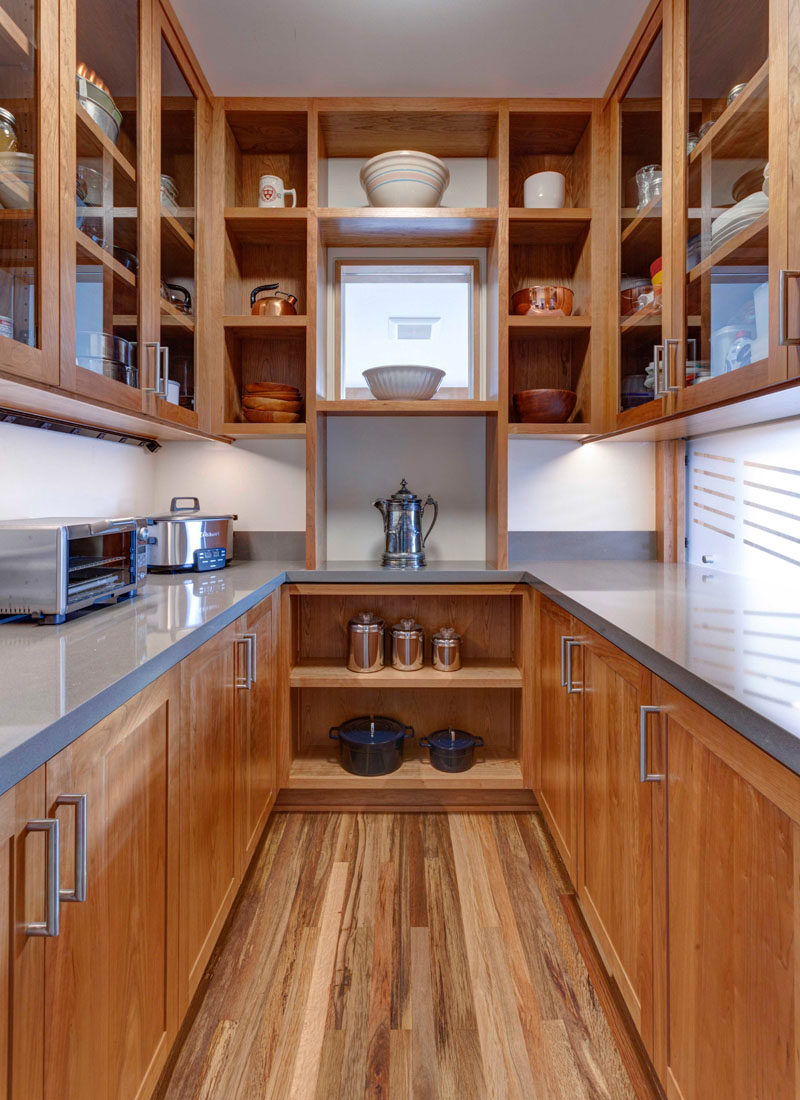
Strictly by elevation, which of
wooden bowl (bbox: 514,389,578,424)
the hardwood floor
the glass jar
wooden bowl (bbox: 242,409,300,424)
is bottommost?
the hardwood floor

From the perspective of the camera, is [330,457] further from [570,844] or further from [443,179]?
[570,844]

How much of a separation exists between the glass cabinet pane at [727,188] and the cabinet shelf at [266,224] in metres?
1.27

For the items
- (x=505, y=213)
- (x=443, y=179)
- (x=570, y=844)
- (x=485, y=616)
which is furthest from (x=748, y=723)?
(x=443, y=179)

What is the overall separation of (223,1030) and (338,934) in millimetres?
360

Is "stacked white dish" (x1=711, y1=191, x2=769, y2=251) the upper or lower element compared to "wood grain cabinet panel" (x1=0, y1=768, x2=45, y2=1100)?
upper

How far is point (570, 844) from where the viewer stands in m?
1.70

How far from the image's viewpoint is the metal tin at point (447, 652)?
2268mm

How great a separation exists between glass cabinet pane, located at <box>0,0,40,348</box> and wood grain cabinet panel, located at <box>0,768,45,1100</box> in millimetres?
846

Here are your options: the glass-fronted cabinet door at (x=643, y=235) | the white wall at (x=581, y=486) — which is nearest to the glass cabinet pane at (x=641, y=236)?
the glass-fronted cabinet door at (x=643, y=235)

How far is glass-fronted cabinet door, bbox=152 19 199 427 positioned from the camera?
1830 millimetres

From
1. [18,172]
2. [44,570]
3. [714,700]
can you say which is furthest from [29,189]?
[714,700]

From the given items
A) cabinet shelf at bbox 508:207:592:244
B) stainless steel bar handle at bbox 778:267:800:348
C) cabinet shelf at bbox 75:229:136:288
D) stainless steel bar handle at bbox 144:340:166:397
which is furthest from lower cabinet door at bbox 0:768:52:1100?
cabinet shelf at bbox 508:207:592:244

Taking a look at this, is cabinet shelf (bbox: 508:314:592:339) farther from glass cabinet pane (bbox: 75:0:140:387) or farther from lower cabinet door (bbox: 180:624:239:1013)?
lower cabinet door (bbox: 180:624:239:1013)

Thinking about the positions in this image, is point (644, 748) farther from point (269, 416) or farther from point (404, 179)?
point (404, 179)
